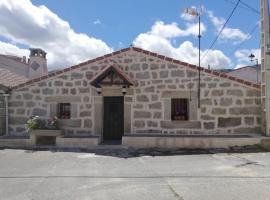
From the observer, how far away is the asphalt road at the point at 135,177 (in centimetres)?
676

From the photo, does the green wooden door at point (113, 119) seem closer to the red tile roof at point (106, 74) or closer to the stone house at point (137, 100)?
the stone house at point (137, 100)

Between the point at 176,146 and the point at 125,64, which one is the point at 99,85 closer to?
the point at 125,64

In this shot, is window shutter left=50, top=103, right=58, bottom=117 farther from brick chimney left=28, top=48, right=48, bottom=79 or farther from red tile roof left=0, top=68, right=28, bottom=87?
brick chimney left=28, top=48, right=48, bottom=79

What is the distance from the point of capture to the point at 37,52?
22.1 meters

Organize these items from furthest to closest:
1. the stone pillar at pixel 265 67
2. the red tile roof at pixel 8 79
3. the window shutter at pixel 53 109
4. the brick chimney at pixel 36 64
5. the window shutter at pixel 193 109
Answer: the brick chimney at pixel 36 64 < the red tile roof at pixel 8 79 < the window shutter at pixel 53 109 < the window shutter at pixel 193 109 < the stone pillar at pixel 265 67

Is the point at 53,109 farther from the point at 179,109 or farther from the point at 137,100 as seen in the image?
the point at 179,109

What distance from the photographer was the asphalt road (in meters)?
6.76

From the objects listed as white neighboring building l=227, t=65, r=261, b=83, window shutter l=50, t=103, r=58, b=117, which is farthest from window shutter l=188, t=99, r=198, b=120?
white neighboring building l=227, t=65, r=261, b=83

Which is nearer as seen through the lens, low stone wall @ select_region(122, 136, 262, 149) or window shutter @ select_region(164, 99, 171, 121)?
low stone wall @ select_region(122, 136, 262, 149)

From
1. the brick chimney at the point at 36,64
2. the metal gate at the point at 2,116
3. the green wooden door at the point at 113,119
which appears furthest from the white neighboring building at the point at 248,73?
the metal gate at the point at 2,116

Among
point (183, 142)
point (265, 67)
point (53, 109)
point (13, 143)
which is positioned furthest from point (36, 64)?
point (265, 67)

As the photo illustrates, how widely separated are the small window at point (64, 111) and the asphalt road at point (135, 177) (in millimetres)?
3276

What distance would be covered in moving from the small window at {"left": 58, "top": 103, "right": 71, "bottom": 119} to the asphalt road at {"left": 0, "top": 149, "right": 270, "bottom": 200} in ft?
10.7

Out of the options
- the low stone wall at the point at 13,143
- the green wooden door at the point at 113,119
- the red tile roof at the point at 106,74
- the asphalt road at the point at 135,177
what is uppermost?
the red tile roof at the point at 106,74
